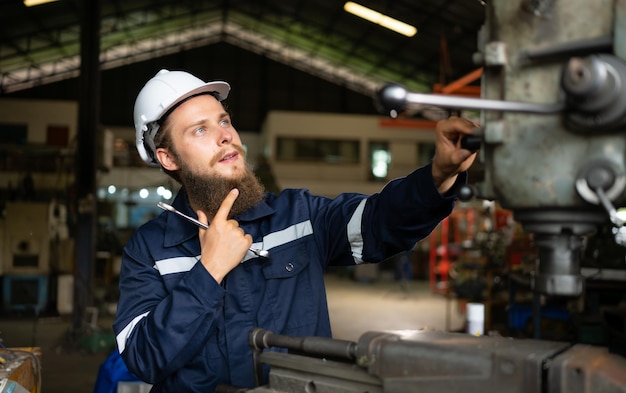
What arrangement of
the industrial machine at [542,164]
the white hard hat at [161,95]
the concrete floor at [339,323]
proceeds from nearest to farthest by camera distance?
the industrial machine at [542,164] < the white hard hat at [161,95] < the concrete floor at [339,323]

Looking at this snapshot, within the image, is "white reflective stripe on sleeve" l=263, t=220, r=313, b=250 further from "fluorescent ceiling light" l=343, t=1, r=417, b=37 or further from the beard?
"fluorescent ceiling light" l=343, t=1, r=417, b=37

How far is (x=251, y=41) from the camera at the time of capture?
15.8 metres

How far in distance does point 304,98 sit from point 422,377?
15821mm

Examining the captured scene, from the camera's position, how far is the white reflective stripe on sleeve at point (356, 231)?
4.33ft

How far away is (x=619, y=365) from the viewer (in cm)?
66

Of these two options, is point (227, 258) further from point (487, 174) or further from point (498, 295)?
point (498, 295)

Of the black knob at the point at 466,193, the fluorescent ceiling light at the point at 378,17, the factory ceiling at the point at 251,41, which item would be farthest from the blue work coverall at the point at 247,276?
the fluorescent ceiling light at the point at 378,17

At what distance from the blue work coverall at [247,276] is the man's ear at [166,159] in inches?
2.9

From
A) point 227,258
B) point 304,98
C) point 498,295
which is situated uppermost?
point 304,98

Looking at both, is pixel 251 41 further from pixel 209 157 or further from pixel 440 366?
pixel 440 366

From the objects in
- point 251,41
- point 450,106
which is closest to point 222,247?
point 450,106

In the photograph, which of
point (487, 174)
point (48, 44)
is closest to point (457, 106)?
point (487, 174)

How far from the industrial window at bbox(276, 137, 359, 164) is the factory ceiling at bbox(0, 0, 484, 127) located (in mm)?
1751

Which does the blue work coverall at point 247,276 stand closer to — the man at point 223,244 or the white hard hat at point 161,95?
the man at point 223,244
